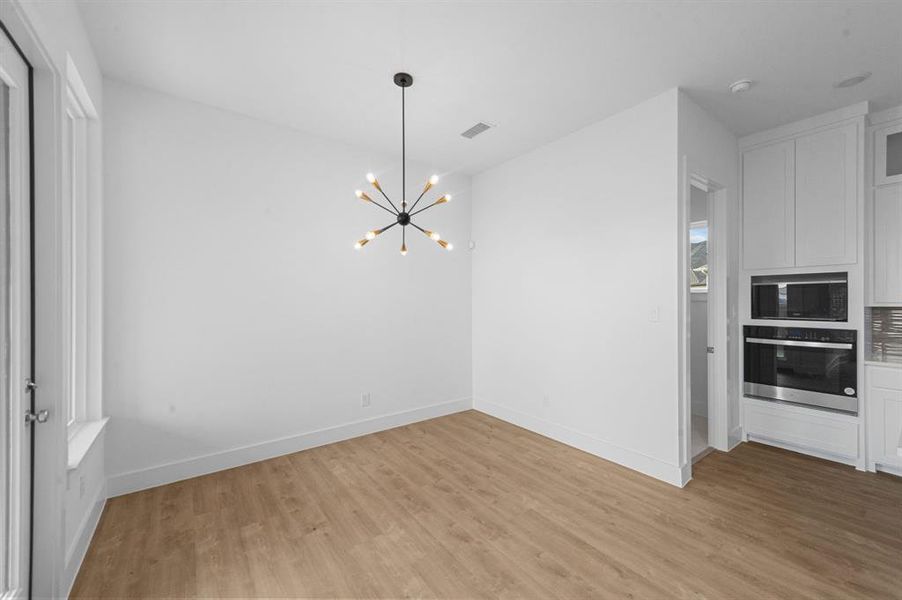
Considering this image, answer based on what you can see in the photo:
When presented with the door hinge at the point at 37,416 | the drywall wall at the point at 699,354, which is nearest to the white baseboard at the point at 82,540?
the door hinge at the point at 37,416

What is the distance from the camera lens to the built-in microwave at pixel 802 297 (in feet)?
10.8

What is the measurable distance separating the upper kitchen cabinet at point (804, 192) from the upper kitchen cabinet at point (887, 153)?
22 cm

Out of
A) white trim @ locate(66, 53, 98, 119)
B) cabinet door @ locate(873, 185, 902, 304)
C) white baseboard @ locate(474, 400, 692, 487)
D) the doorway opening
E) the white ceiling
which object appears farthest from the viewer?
the doorway opening

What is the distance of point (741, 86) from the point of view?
2.82 metres

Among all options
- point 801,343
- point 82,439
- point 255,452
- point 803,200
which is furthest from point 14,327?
point 803,200

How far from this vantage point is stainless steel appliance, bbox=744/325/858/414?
322 centimetres

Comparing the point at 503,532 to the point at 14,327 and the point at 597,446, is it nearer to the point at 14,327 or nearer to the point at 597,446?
the point at 597,446

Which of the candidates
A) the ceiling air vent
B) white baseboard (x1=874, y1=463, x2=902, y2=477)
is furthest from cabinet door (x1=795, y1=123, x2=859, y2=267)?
the ceiling air vent

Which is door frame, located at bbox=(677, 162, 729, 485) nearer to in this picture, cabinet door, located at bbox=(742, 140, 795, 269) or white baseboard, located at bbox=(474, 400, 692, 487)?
cabinet door, located at bbox=(742, 140, 795, 269)

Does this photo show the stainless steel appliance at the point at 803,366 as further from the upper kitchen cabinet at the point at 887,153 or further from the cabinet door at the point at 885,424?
the upper kitchen cabinet at the point at 887,153

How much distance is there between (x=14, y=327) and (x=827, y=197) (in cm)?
549

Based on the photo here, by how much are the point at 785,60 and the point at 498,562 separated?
12.1 ft

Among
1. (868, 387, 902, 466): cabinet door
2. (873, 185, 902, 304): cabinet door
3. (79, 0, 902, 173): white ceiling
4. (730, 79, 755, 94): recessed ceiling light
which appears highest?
(79, 0, 902, 173): white ceiling

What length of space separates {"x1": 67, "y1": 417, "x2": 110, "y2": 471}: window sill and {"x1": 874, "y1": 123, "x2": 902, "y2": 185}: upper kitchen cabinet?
237 inches
